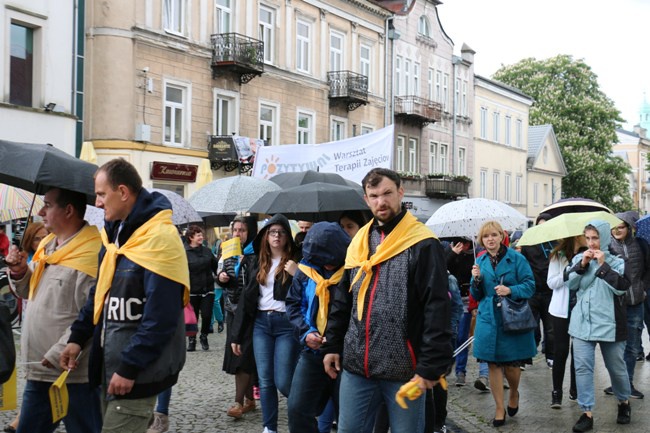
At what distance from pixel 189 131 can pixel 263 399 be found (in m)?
19.2

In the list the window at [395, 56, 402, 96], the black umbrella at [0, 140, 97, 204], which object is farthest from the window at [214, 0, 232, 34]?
the black umbrella at [0, 140, 97, 204]

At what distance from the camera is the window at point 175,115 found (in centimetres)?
2484

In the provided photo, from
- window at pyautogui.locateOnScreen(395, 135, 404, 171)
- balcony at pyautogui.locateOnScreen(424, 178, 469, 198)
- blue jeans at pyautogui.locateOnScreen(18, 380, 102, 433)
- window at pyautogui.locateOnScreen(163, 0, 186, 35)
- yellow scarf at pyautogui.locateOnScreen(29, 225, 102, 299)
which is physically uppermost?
window at pyautogui.locateOnScreen(163, 0, 186, 35)

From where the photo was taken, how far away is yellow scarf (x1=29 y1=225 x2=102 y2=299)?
5.05 m

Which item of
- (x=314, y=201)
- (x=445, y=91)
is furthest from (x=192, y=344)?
(x=445, y=91)

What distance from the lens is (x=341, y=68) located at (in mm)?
33062

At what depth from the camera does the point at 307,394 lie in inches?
231

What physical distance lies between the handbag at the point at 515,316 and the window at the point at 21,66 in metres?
15.9

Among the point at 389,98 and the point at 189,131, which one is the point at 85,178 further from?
the point at 389,98

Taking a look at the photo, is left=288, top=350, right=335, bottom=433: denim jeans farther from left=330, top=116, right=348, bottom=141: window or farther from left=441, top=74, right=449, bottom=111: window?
left=441, top=74, right=449, bottom=111: window

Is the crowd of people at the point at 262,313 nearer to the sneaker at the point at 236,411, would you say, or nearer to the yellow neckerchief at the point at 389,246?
the yellow neckerchief at the point at 389,246

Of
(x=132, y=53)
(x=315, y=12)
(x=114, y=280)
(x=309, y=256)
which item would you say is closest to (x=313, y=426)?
(x=309, y=256)

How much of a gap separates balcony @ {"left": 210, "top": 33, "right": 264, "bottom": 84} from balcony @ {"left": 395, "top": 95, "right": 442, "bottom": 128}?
11161 mm

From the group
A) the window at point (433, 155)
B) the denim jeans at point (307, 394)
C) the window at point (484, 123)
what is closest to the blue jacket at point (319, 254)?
the denim jeans at point (307, 394)
